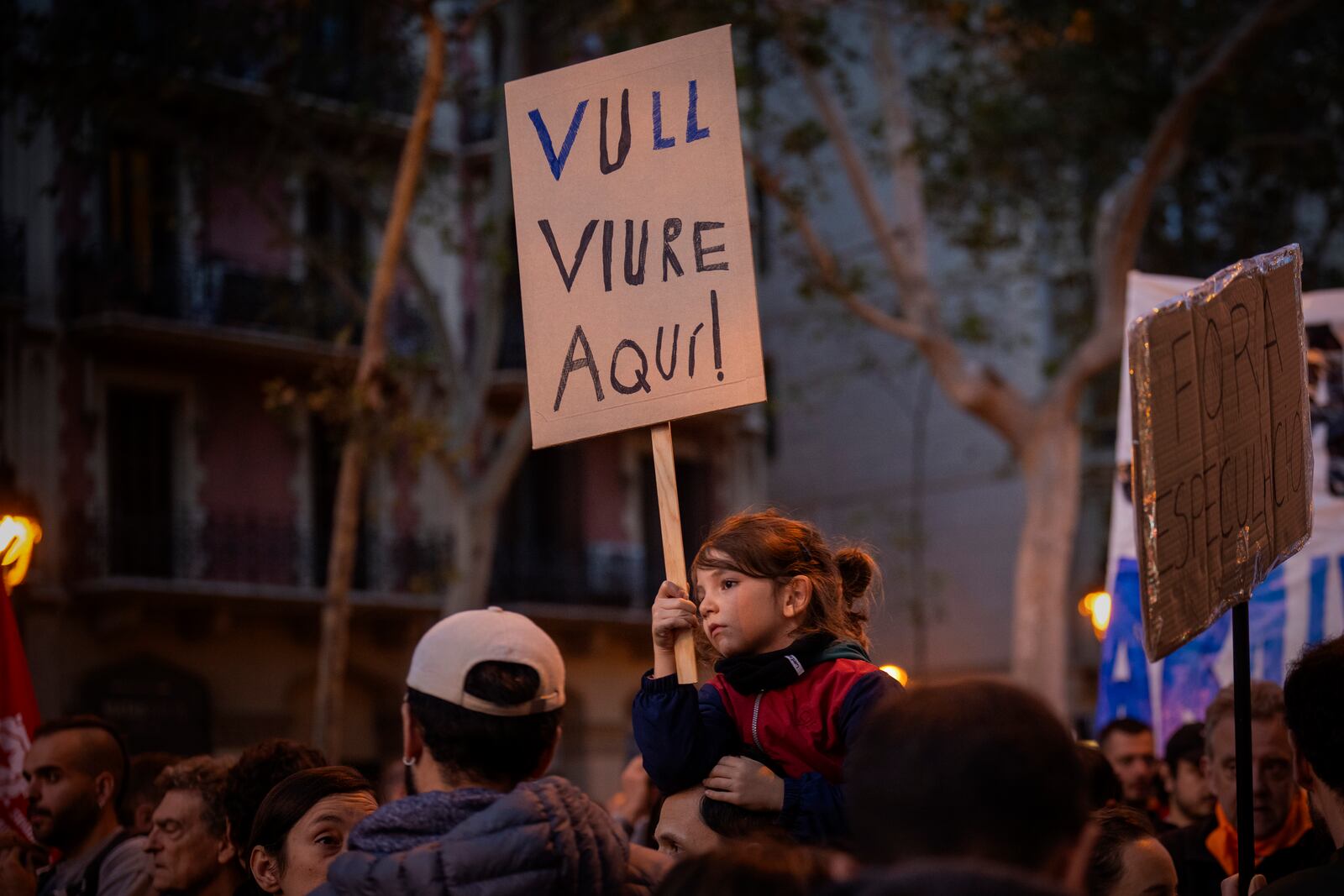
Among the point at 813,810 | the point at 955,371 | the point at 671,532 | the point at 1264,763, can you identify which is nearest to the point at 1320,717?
the point at 813,810

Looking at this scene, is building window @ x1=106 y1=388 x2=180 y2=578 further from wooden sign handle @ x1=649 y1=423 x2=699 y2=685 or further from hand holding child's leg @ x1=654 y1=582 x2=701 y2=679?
hand holding child's leg @ x1=654 y1=582 x2=701 y2=679

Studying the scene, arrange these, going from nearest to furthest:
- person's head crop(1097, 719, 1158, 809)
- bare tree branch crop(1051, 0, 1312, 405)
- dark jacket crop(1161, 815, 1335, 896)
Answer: dark jacket crop(1161, 815, 1335, 896), person's head crop(1097, 719, 1158, 809), bare tree branch crop(1051, 0, 1312, 405)

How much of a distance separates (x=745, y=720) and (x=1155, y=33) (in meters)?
14.3

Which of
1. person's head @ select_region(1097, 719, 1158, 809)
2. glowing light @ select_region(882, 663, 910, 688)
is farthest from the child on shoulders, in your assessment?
person's head @ select_region(1097, 719, 1158, 809)

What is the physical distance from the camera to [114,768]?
562 cm

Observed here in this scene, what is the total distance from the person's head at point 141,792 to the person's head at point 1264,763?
3370 millimetres

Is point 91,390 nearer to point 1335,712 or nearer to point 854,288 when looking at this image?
point 854,288

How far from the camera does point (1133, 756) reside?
7.19 metres

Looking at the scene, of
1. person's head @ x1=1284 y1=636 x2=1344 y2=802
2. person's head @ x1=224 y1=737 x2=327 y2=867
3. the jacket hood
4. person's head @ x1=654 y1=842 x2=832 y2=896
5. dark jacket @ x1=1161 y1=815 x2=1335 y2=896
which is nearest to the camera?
person's head @ x1=654 y1=842 x2=832 y2=896

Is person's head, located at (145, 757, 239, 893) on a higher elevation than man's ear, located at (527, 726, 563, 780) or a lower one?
lower

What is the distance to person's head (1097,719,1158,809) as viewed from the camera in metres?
7.14

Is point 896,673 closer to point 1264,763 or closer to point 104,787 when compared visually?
point 1264,763

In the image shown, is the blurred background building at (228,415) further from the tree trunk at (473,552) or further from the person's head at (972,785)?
the person's head at (972,785)

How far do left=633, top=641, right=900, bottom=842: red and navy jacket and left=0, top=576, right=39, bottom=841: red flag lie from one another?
255cm
